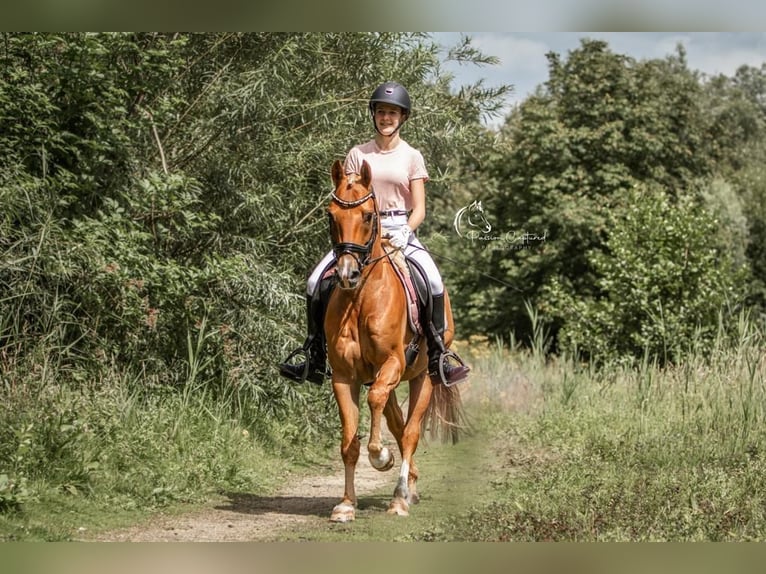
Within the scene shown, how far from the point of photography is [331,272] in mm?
8492

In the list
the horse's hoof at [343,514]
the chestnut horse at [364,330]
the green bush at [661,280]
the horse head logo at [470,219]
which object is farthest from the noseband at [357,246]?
the green bush at [661,280]

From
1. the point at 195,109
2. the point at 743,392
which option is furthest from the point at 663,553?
the point at 195,109

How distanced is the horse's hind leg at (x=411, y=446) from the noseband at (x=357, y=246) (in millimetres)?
1680

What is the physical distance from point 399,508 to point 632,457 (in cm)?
277

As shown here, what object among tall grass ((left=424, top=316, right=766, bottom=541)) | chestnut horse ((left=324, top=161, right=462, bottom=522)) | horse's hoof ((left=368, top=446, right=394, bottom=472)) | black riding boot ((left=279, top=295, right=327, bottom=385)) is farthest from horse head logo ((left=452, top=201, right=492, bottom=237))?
horse's hoof ((left=368, top=446, right=394, bottom=472))

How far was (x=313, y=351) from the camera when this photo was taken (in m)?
8.80

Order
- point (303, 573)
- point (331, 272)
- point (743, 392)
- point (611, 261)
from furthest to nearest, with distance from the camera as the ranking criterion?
point (611, 261) → point (743, 392) → point (331, 272) → point (303, 573)

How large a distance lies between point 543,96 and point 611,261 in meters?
6.75

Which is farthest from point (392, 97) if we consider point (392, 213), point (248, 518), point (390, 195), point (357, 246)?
point (248, 518)

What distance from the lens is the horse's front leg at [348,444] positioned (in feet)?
26.0

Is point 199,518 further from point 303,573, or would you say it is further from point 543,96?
point 543,96

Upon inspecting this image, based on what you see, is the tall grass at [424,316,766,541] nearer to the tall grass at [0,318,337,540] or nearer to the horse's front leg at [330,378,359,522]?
the horse's front leg at [330,378,359,522]

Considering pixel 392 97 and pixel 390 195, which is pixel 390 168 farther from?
pixel 392 97

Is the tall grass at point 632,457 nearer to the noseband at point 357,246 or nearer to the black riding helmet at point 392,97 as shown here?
the noseband at point 357,246
